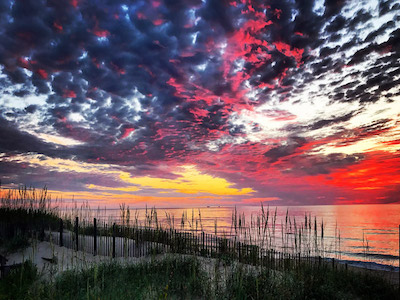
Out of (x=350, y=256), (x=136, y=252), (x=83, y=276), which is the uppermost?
(x=83, y=276)

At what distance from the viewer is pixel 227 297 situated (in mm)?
6750

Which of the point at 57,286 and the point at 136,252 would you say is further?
the point at 136,252

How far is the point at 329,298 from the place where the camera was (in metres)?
7.32

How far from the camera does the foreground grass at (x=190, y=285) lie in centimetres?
690

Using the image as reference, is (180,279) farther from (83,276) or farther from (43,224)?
(43,224)

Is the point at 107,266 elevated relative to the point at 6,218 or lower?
lower

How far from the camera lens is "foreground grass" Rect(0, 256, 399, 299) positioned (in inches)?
272

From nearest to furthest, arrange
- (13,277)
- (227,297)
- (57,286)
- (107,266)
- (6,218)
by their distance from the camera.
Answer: (227,297)
(57,286)
(13,277)
(107,266)
(6,218)

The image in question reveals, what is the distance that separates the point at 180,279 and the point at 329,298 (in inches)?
168

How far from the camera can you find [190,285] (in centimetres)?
773

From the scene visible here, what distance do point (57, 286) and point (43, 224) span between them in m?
8.71

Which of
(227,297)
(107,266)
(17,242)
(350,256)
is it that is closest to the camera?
(227,297)

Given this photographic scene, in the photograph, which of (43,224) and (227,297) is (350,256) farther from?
(43,224)

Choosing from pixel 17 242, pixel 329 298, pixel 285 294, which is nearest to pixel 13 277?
pixel 17 242
